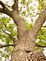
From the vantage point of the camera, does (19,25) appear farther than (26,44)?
Yes

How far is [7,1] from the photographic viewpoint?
720cm

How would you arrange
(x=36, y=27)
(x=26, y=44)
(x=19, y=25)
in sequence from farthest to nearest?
(x=19, y=25) → (x=36, y=27) → (x=26, y=44)

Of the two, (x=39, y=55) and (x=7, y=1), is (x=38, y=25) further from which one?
(x=7, y=1)

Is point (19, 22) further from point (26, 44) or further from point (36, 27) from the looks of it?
point (26, 44)

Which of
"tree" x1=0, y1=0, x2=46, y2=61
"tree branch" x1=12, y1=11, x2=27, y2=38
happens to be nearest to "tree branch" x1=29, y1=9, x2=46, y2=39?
"tree" x1=0, y1=0, x2=46, y2=61

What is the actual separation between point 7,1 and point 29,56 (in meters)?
4.18

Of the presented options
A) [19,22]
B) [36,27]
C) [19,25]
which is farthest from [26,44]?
[19,22]

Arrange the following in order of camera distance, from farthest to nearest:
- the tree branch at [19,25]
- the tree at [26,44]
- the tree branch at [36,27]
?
the tree branch at [19,25] → the tree branch at [36,27] → the tree at [26,44]

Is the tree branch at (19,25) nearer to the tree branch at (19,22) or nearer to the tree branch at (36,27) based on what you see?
the tree branch at (19,22)

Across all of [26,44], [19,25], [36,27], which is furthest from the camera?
[19,25]

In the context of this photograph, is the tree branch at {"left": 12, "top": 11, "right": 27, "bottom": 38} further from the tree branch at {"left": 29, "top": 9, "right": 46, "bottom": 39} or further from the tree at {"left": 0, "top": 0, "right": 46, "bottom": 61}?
the tree branch at {"left": 29, "top": 9, "right": 46, "bottom": 39}

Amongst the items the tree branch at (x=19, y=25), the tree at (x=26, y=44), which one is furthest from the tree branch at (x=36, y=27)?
the tree branch at (x=19, y=25)

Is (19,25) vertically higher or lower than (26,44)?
higher

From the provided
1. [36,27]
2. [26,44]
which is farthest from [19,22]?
[26,44]
